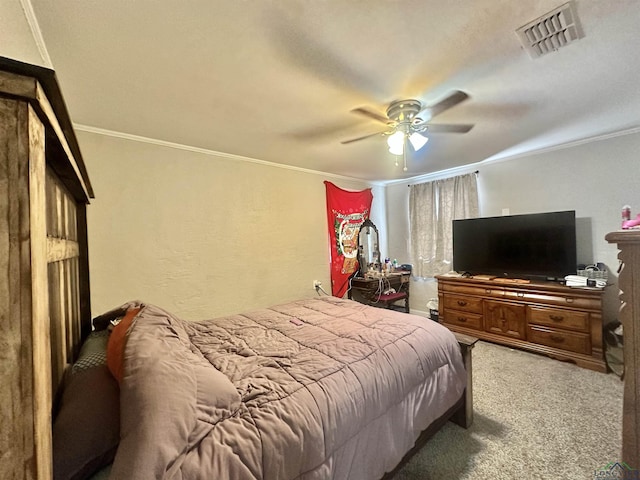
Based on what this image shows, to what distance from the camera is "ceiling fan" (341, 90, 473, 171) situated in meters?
1.90

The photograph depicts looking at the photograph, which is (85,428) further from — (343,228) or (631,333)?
(343,228)

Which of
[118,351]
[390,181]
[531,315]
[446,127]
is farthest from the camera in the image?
[390,181]

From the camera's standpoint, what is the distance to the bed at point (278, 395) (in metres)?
0.84

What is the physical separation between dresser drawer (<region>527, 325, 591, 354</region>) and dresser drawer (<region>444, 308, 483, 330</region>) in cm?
54

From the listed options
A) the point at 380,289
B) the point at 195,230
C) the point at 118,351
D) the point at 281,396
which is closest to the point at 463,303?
the point at 380,289

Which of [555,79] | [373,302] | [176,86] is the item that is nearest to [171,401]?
[176,86]

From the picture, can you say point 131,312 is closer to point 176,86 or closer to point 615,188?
point 176,86

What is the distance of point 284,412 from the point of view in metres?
1.08

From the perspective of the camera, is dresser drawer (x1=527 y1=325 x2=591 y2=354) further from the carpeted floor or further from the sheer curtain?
the sheer curtain

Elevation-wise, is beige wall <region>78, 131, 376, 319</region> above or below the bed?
above

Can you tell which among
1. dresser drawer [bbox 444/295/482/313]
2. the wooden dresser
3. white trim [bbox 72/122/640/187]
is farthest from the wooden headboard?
dresser drawer [bbox 444/295/482/313]

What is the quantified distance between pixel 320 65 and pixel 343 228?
2910mm

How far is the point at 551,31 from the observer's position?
1.36 metres

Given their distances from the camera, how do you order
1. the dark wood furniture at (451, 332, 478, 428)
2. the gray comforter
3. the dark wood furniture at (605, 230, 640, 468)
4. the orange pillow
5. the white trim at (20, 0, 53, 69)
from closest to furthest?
1. the dark wood furniture at (605, 230, 640, 468)
2. the gray comforter
3. the orange pillow
4. the white trim at (20, 0, 53, 69)
5. the dark wood furniture at (451, 332, 478, 428)
